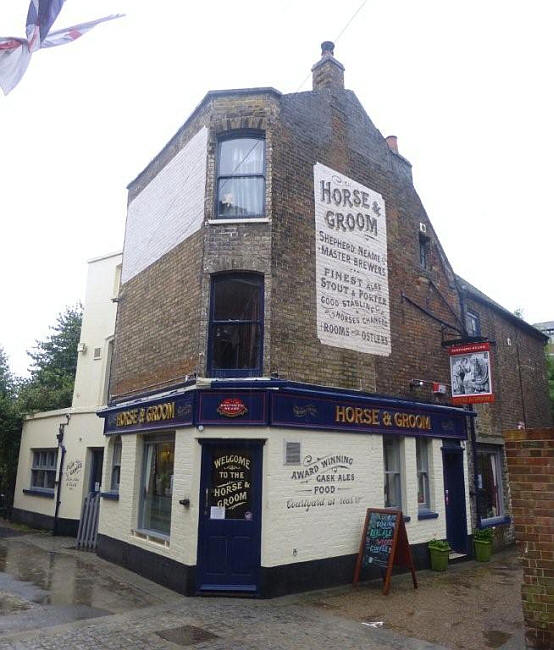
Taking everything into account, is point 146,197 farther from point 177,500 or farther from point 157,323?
point 177,500

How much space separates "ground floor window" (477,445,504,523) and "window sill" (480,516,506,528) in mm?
65

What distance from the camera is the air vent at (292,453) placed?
905 centimetres

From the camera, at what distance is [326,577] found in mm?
9195

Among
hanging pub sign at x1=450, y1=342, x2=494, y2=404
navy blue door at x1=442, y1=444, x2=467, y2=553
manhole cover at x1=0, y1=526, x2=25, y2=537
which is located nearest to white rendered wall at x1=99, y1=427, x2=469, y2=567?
navy blue door at x1=442, y1=444, x2=467, y2=553

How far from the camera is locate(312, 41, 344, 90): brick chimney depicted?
12594 millimetres

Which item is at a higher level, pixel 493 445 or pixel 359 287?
pixel 359 287

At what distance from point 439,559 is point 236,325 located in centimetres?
664

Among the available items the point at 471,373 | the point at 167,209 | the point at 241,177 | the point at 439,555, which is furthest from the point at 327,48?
the point at 439,555

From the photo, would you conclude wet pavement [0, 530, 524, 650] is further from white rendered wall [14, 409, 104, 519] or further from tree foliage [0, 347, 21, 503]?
tree foliage [0, 347, 21, 503]

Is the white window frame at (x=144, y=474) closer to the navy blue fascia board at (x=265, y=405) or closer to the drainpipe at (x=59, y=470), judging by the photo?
the navy blue fascia board at (x=265, y=405)

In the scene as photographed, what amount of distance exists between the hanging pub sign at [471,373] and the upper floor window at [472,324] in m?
2.02

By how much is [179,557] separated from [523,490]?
19.3 ft

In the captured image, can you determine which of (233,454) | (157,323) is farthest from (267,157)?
(233,454)

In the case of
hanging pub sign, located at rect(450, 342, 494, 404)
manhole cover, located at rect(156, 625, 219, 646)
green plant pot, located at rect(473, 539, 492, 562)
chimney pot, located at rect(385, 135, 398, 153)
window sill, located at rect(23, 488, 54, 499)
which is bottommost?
manhole cover, located at rect(156, 625, 219, 646)
